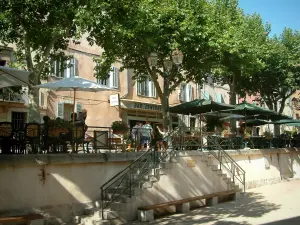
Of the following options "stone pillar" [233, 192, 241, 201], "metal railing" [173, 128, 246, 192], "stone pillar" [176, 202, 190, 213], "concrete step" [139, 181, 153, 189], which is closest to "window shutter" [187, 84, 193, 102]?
"metal railing" [173, 128, 246, 192]

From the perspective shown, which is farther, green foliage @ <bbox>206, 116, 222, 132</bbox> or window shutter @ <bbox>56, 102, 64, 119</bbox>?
window shutter @ <bbox>56, 102, 64, 119</bbox>

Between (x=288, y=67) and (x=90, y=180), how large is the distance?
18061 millimetres

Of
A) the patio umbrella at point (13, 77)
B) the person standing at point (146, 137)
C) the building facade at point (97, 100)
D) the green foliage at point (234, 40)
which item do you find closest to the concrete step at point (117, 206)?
the person standing at point (146, 137)

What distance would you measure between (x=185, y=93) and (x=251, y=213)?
19.9 meters

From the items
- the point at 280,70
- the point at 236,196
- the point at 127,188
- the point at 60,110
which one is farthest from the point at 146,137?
the point at 280,70

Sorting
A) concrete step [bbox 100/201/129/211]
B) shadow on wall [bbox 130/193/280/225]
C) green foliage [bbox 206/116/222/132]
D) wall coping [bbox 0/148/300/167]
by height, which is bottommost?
shadow on wall [bbox 130/193/280/225]

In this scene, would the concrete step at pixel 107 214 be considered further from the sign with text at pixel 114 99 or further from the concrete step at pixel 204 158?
the sign with text at pixel 114 99

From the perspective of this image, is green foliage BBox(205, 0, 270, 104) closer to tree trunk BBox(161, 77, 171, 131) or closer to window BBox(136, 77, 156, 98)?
tree trunk BBox(161, 77, 171, 131)

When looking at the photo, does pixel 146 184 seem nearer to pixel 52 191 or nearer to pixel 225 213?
pixel 225 213

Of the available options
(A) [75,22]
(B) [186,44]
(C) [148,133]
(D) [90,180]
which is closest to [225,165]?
(C) [148,133]

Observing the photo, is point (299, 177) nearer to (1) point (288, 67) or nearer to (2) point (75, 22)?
(1) point (288, 67)

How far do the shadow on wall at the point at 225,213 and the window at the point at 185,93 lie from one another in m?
16.6

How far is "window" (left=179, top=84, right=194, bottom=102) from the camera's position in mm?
30438

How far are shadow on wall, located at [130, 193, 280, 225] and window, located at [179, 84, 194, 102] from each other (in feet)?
54.5
